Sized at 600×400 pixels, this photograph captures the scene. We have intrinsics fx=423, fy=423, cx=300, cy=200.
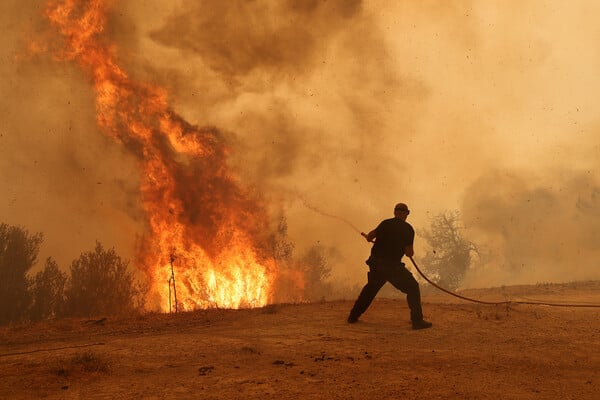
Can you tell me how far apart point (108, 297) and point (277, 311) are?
15743 millimetres

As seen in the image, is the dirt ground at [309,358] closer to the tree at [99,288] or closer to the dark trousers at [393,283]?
the dark trousers at [393,283]

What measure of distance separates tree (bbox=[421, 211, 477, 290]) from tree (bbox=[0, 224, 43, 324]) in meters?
39.2

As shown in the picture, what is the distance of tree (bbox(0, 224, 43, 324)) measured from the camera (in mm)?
20188

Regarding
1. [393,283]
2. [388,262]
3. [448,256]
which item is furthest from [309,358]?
[448,256]

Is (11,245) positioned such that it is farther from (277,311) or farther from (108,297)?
(277,311)

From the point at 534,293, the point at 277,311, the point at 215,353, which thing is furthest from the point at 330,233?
the point at 215,353

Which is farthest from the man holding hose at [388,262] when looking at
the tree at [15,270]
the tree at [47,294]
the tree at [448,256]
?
the tree at [448,256]

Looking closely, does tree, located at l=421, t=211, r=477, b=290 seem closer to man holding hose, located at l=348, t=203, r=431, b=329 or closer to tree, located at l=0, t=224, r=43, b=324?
tree, located at l=0, t=224, r=43, b=324

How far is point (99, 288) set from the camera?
21.7m

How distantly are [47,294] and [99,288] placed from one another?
2488 millimetres

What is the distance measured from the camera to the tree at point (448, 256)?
1967 inches

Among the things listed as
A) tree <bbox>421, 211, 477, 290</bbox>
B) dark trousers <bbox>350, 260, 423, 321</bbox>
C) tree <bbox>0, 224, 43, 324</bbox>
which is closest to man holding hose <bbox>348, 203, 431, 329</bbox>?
dark trousers <bbox>350, 260, 423, 321</bbox>

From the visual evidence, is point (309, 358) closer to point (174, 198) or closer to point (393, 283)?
point (393, 283)

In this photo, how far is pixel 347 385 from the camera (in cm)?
414
